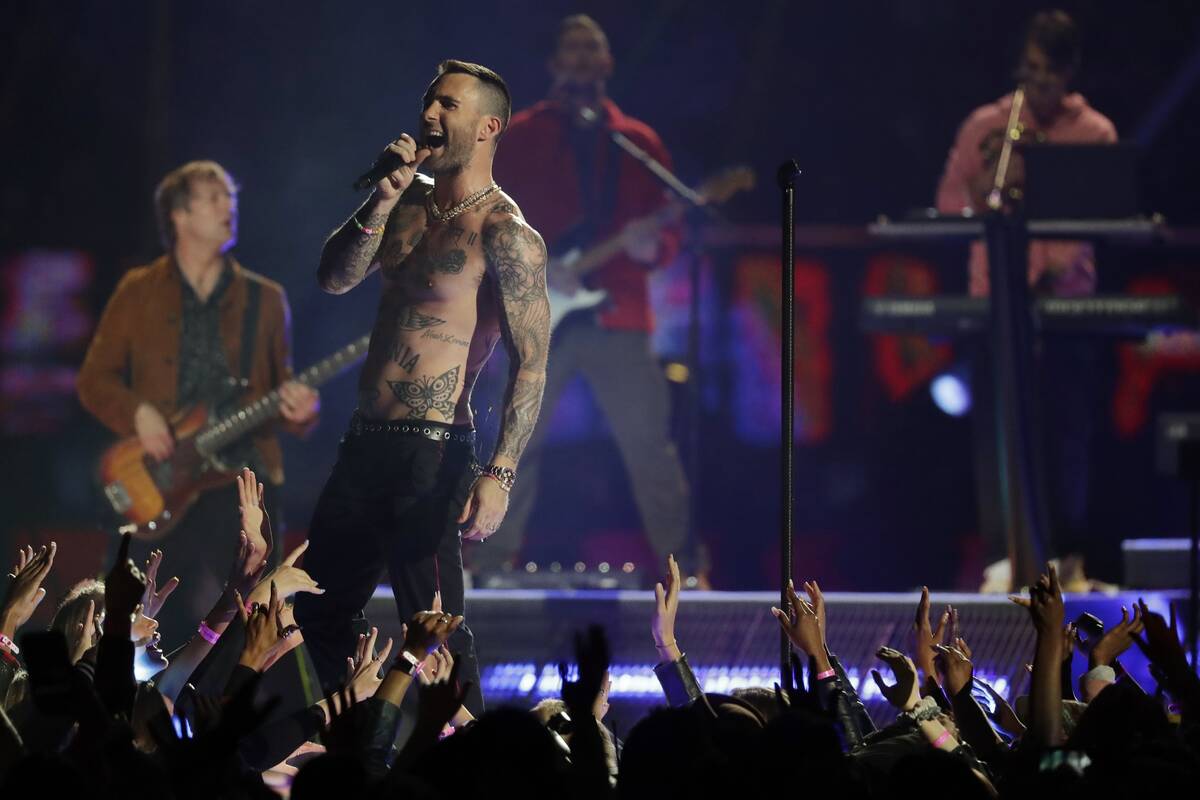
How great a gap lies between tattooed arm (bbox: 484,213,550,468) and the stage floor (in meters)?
2.01

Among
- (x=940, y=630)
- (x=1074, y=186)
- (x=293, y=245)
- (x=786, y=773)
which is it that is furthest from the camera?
(x=293, y=245)

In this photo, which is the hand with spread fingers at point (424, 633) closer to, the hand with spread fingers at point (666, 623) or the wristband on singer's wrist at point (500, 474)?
the hand with spread fingers at point (666, 623)

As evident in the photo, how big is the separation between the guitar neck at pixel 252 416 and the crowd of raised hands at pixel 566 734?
472 cm

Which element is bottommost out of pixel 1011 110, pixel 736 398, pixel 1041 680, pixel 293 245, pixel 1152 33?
pixel 1041 680

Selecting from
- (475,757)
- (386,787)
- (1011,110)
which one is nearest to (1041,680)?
(475,757)

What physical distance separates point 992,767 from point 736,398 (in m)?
7.36

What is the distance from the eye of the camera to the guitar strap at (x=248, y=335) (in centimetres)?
864

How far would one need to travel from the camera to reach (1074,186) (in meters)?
8.16

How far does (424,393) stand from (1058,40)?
5993 mm

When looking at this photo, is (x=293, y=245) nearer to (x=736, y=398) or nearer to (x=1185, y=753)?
(x=736, y=398)

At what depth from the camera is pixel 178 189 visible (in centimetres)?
892

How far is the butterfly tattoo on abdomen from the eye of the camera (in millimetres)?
4801

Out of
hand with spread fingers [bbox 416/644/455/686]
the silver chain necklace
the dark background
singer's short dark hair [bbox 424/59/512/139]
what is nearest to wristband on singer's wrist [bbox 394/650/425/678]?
hand with spread fingers [bbox 416/644/455/686]

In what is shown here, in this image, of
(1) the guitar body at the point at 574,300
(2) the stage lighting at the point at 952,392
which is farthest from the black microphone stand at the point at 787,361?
(2) the stage lighting at the point at 952,392
